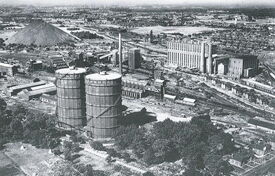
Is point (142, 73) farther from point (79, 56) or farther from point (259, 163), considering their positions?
point (259, 163)

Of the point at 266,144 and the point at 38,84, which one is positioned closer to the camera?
the point at 266,144

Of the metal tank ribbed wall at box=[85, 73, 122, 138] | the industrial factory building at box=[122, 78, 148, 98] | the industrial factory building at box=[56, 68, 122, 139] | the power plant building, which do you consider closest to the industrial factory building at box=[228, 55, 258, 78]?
the power plant building

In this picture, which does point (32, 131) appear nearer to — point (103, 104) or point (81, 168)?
point (103, 104)

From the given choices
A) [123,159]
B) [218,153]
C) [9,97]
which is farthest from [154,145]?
[9,97]

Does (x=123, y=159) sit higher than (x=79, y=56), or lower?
lower

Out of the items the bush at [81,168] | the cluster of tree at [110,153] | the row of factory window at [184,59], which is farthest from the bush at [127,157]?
the row of factory window at [184,59]

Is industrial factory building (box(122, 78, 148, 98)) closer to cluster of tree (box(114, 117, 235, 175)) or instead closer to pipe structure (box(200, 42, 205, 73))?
cluster of tree (box(114, 117, 235, 175))
